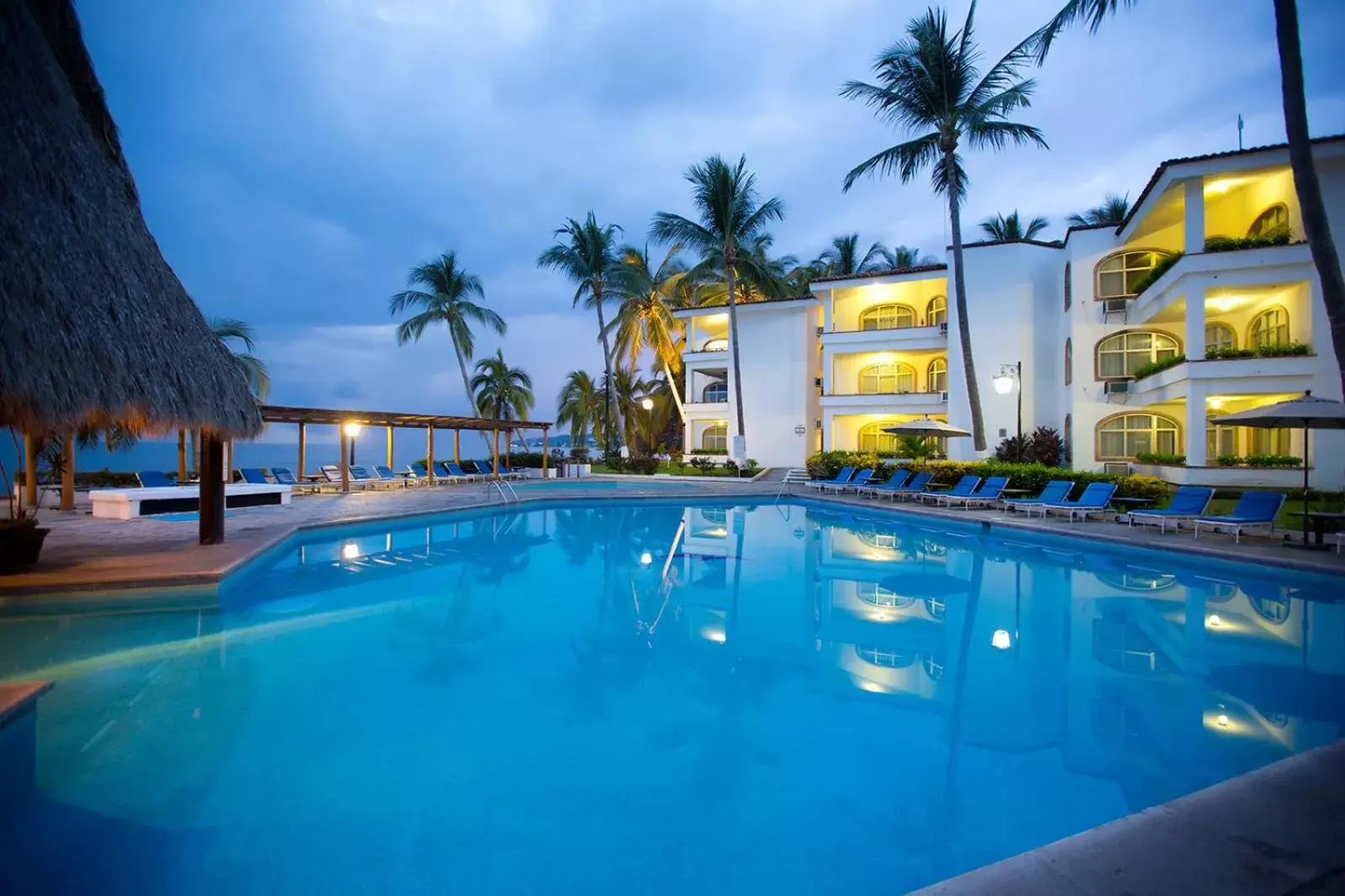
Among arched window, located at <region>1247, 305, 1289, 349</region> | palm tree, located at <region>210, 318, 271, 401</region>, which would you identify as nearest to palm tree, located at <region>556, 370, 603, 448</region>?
palm tree, located at <region>210, 318, 271, 401</region>

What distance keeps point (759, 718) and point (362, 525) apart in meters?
11.2

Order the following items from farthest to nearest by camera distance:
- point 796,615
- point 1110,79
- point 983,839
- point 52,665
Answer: point 1110,79 < point 796,615 < point 52,665 < point 983,839

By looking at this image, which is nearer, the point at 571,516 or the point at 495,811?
the point at 495,811

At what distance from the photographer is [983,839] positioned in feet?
10.6

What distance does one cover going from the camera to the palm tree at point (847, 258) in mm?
32344

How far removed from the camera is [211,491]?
32.4ft

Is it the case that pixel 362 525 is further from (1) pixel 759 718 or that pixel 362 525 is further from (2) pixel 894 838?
(2) pixel 894 838

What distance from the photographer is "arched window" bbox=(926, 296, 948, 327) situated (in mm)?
25239

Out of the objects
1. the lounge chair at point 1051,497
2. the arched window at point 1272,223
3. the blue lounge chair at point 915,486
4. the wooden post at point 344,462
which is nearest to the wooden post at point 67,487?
the wooden post at point 344,462

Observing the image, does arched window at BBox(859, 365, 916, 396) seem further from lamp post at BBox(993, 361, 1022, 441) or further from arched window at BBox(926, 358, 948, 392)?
lamp post at BBox(993, 361, 1022, 441)

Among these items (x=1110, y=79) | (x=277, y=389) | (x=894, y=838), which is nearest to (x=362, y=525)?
(x=894, y=838)

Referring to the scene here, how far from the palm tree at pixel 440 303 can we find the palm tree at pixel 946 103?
19.0m

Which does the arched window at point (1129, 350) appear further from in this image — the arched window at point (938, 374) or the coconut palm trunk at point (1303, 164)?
the coconut palm trunk at point (1303, 164)

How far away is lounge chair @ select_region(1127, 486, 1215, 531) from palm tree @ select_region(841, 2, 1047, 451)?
6455 millimetres
